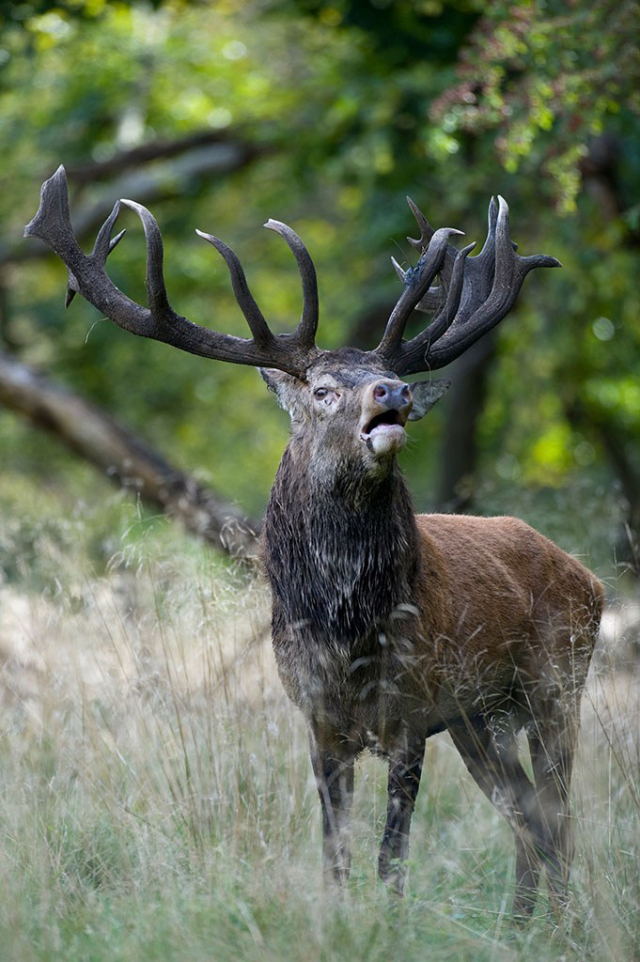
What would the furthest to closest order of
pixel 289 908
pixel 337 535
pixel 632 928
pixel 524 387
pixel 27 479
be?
pixel 27 479 → pixel 524 387 → pixel 337 535 → pixel 632 928 → pixel 289 908

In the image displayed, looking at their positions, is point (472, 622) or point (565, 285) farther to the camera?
point (565, 285)

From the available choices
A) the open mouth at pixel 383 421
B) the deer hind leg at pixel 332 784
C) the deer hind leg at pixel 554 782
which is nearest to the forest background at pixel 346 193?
the deer hind leg at pixel 554 782

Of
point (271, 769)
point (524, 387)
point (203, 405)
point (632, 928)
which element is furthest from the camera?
point (203, 405)

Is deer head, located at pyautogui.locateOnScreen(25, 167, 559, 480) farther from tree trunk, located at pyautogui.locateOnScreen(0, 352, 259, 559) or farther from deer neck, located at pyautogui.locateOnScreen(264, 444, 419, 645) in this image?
tree trunk, located at pyautogui.locateOnScreen(0, 352, 259, 559)

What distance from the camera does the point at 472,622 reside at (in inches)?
201

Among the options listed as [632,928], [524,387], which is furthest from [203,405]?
[632,928]

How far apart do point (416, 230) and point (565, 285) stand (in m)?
1.51

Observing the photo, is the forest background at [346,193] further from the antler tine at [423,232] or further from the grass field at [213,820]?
the grass field at [213,820]

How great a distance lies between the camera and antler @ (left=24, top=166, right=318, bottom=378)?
5.05 metres

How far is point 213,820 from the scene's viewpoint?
4.97 m

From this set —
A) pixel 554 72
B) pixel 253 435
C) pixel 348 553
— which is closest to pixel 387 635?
pixel 348 553

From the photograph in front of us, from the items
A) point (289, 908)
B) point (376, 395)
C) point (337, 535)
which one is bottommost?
point (289, 908)

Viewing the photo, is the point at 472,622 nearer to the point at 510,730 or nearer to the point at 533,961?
the point at 510,730

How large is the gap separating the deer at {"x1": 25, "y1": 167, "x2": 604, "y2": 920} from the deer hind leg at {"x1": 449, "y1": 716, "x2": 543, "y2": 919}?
1 centimetres
